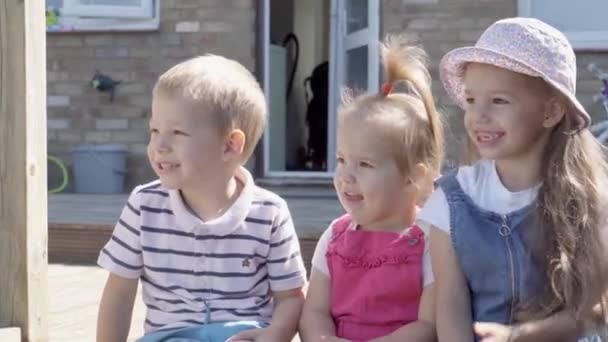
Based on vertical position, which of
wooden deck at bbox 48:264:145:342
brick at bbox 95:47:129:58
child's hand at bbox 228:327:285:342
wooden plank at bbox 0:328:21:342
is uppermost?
brick at bbox 95:47:129:58

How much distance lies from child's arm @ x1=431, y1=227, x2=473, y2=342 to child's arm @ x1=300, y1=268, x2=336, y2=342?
0.25 meters

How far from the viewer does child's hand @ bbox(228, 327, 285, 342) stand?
229 centimetres

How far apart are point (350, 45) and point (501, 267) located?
20.6ft

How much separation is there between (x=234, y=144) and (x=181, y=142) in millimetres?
121

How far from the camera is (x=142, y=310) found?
13.6ft

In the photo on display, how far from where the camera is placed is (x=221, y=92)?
2363 mm

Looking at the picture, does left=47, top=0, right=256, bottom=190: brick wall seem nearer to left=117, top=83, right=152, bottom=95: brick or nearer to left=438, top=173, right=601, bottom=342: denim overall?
left=117, top=83, right=152, bottom=95: brick

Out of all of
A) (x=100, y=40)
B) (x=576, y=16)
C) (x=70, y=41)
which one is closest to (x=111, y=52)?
(x=100, y=40)

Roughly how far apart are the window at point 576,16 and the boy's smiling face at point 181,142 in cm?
565

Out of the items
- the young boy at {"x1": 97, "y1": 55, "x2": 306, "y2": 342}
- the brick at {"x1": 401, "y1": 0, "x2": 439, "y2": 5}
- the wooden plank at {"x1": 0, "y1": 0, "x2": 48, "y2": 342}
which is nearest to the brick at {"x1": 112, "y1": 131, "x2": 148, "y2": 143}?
the brick at {"x1": 401, "y1": 0, "x2": 439, "y2": 5}

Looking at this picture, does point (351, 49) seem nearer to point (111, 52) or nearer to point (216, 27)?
point (216, 27)

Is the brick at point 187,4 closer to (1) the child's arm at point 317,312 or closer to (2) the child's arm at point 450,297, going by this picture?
(1) the child's arm at point 317,312

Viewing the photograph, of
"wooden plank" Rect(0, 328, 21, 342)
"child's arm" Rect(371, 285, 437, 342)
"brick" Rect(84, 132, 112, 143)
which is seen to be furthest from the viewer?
"brick" Rect(84, 132, 112, 143)

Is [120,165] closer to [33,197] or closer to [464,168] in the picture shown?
[33,197]
